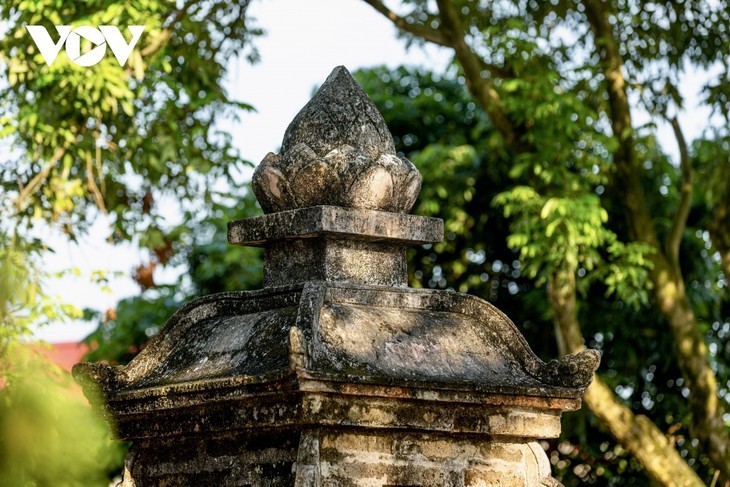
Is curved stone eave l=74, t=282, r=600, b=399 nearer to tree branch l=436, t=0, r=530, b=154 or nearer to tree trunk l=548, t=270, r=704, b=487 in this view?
tree trunk l=548, t=270, r=704, b=487

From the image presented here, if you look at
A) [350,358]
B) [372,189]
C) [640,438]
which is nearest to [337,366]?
[350,358]

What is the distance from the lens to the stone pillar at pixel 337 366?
382cm

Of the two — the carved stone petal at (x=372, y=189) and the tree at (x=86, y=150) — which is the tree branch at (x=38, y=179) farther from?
the carved stone petal at (x=372, y=189)

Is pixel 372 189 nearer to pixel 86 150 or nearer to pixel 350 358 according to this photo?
pixel 350 358

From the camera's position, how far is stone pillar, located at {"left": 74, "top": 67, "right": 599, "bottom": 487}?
382 centimetres

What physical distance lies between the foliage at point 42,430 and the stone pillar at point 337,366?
3924 millimetres

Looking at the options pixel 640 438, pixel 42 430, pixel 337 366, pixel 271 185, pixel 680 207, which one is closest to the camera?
pixel 337 366

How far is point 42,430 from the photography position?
8375mm

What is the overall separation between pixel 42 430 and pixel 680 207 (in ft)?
20.9

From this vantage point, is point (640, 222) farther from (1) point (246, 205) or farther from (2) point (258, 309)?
(2) point (258, 309)

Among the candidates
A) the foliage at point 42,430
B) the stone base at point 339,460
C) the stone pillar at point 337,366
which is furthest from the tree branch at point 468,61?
the stone base at point 339,460

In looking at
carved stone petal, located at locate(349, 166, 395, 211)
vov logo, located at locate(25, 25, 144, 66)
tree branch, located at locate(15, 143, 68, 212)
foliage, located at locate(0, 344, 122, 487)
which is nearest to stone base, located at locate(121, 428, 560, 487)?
carved stone petal, located at locate(349, 166, 395, 211)

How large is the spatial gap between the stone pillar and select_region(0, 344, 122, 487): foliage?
392cm

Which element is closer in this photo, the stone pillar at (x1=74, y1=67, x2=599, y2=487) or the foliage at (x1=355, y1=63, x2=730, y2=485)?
the stone pillar at (x1=74, y1=67, x2=599, y2=487)
